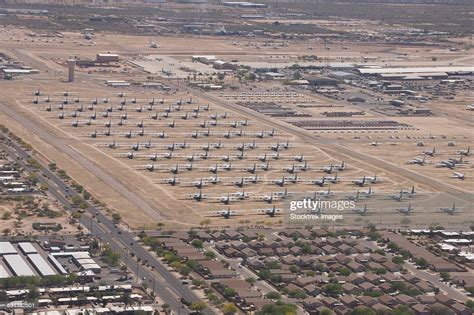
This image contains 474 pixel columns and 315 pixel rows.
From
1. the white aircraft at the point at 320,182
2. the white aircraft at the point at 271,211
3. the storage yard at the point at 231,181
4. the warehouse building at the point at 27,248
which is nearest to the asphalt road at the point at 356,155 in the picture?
the storage yard at the point at 231,181

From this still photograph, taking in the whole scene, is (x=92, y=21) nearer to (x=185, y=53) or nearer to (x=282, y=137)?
(x=185, y=53)

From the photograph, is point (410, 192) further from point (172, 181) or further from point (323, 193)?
point (172, 181)

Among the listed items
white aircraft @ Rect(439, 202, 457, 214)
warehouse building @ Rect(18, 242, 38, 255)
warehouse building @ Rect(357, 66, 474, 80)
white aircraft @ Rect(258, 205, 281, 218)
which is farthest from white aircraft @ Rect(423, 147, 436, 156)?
warehouse building @ Rect(357, 66, 474, 80)

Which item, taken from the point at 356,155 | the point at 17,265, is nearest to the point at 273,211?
the point at 17,265

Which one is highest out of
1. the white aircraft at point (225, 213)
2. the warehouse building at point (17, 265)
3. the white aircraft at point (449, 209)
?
the white aircraft at point (449, 209)

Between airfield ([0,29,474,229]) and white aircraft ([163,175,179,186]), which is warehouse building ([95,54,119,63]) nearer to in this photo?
airfield ([0,29,474,229])

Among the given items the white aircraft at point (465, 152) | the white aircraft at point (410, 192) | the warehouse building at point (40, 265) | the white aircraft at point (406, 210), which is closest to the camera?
the warehouse building at point (40, 265)

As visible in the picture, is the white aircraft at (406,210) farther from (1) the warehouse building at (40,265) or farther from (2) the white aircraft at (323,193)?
(1) the warehouse building at (40,265)
